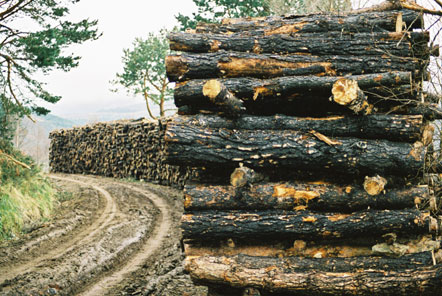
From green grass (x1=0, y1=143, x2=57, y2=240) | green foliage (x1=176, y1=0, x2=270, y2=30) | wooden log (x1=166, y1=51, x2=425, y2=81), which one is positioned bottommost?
green grass (x1=0, y1=143, x2=57, y2=240)

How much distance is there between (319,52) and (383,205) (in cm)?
234

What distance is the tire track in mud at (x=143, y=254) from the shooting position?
203 inches

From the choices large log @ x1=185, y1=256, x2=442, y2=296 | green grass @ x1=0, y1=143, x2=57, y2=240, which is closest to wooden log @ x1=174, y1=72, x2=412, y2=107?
large log @ x1=185, y1=256, x2=442, y2=296

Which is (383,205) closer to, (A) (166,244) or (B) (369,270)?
(B) (369,270)

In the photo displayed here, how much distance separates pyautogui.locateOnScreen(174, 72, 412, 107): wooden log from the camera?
4375 mm

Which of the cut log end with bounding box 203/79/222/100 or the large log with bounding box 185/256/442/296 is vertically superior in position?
the cut log end with bounding box 203/79/222/100

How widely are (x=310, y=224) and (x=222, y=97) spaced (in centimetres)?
183

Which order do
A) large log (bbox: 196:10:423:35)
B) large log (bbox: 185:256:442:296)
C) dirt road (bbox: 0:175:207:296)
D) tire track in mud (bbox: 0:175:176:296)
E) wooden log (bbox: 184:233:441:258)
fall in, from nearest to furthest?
large log (bbox: 185:256:442:296) → wooden log (bbox: 184:233:441:258) → dirt road (bbox: 0:175:207:296) → tire track in mud (bbox: 0:175:176:296) → large log (bbox: 196:10:423:35)

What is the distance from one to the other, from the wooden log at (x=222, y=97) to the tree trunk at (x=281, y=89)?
29 cm

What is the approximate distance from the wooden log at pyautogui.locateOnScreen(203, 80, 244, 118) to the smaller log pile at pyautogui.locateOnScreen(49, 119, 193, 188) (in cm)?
882

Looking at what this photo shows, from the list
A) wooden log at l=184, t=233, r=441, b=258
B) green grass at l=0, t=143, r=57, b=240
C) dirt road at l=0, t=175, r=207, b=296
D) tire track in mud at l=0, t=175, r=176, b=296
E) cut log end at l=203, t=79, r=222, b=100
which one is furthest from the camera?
green grass at l=0, t=143, r=57, b=240

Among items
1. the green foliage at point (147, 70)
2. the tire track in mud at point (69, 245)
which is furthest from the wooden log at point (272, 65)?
the green foliage at point (147, 70)

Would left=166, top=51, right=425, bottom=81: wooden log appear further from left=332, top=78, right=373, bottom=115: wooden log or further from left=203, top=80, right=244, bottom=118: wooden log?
left=332, top=78, right=373, bottom=115: wooden log

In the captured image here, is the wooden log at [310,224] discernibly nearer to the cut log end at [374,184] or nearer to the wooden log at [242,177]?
the cut log end at [374,184]
